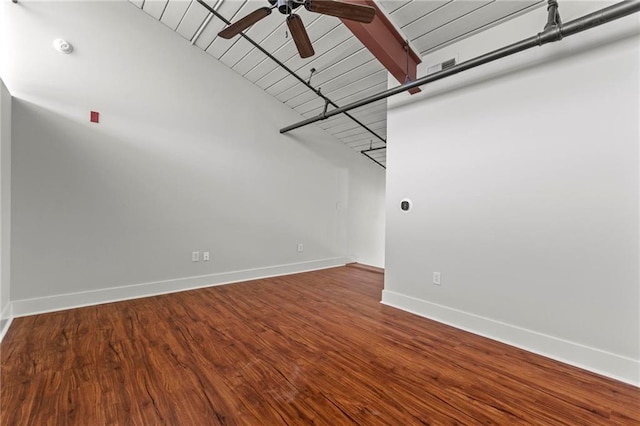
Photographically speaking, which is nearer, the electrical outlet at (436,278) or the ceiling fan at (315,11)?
the ceiling fan at (315,11)

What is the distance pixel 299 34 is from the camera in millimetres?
1990

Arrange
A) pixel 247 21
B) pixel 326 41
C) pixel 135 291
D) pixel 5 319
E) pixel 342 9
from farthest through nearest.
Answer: pixel 135 291
pixel 326 41
pixel 5 319
pixel 247 21
pixel 342 9

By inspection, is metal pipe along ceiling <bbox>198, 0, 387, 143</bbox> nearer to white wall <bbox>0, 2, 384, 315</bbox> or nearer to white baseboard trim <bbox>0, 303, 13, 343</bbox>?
white wall <bbox>0, 2, 384, 315</bbox>

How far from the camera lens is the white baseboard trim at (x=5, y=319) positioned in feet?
7.59

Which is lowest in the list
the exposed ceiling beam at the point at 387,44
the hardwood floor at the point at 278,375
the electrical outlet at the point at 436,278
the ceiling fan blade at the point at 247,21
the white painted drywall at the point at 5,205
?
the hardwood floor at the point at 278,375

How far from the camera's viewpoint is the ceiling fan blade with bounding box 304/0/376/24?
67.1 inches

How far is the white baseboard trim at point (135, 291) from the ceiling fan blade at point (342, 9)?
3495 millimetres

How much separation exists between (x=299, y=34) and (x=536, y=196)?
2289mm

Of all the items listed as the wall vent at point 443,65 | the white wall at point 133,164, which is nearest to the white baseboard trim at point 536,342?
the wall vent at point 443,65

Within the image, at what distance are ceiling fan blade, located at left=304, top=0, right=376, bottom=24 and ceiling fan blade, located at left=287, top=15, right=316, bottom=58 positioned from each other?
14 cm

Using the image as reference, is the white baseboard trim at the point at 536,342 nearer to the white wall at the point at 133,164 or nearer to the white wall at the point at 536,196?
the white wall at the point at 536,196

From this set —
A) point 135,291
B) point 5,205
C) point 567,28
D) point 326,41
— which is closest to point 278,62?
point 326,41

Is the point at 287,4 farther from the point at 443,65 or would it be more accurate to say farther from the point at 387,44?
the point at 443,65

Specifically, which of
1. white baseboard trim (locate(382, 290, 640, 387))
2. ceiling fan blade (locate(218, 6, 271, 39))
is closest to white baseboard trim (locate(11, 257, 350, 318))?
white baseboard trim (locate(382, 290, 640, 387))
